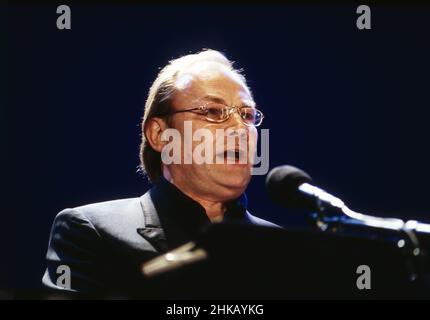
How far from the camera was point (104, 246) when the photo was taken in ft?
7.33

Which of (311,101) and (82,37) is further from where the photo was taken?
(311,101)

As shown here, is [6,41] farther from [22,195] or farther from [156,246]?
[156,246]

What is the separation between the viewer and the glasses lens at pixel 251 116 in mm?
2600

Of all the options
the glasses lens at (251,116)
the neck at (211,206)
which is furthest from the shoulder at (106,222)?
the glasses lens at (251,116)

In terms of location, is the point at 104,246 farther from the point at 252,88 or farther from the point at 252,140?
the point at 252,88

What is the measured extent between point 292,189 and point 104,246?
34.8 inches

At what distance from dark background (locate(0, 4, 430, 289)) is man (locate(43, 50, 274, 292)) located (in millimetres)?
213

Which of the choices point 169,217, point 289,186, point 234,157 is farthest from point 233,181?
point 289,186

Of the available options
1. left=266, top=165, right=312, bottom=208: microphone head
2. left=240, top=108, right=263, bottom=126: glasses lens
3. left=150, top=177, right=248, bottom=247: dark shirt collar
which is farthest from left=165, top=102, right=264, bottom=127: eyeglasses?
left=266, top=165, right=312, bottom=208: microphone head

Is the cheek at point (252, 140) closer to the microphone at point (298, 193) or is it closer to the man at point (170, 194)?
the man at point (170, 194)

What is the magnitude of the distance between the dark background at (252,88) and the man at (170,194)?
0.70ft
